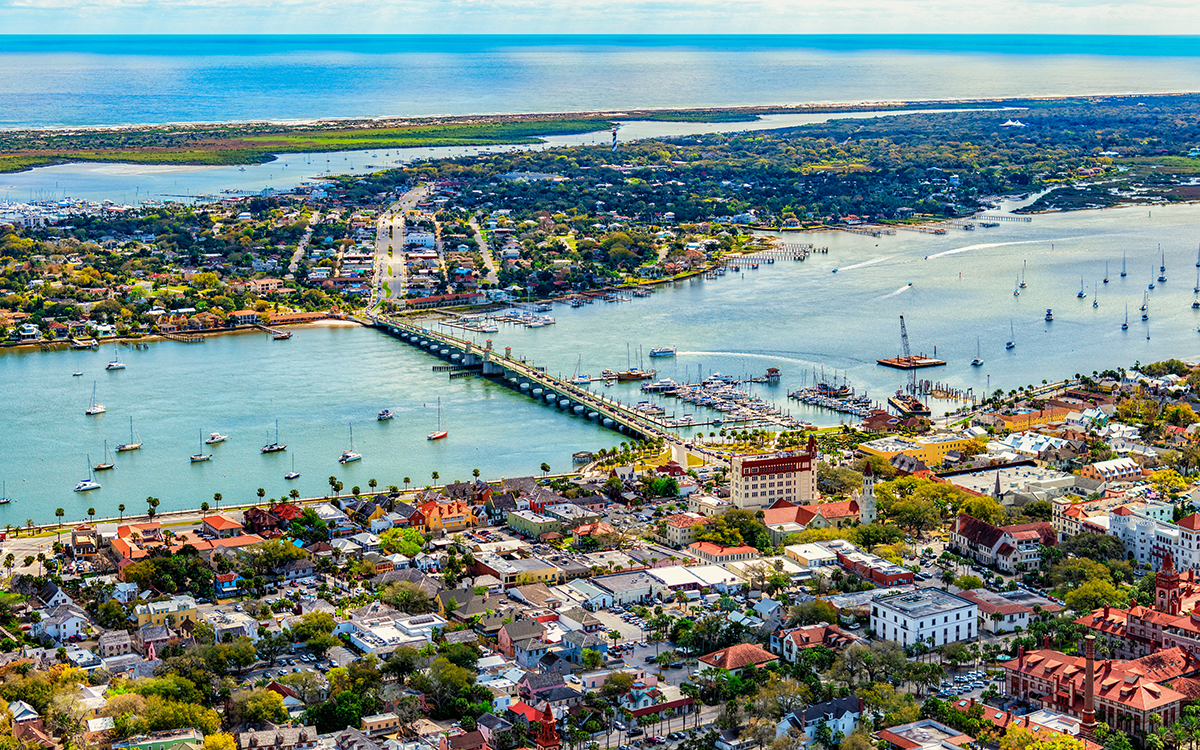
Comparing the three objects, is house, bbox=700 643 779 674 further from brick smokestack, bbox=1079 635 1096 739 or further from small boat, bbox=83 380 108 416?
small boat, bbox=83 380 108 416

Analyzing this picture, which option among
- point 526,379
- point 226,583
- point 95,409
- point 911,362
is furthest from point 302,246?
point 226,583

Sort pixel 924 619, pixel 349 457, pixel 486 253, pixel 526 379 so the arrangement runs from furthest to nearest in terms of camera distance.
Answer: pixel 486 253, pixel 526 379, pixel 349 457, pixel 924 619

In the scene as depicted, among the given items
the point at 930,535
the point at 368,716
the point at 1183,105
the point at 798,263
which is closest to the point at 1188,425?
the point at 930,535

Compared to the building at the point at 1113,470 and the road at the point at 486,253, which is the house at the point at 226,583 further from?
the road at the point at 486,253

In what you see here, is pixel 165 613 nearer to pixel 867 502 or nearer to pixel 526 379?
pixel 867 502

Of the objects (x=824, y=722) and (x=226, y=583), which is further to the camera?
(x=226, y=583)

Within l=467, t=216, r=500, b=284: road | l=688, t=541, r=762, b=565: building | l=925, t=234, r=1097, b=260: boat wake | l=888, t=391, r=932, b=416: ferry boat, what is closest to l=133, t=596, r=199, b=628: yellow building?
l=688, t=541, r=762, b=565: building
